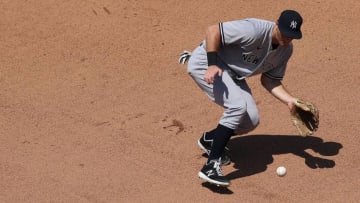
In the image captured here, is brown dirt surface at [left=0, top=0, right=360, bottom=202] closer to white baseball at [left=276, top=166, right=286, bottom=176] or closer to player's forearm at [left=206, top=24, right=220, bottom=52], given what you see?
white baseball at [left=276, top=166, right=286, bottom=176]

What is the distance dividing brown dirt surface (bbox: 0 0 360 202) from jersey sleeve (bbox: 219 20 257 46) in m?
1.35

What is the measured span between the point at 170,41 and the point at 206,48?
10.6 ft

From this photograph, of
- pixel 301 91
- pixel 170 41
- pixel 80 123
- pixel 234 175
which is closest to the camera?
pixel 234 175

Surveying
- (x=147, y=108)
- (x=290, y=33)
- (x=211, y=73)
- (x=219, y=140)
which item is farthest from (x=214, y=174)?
(x=147, y=108)

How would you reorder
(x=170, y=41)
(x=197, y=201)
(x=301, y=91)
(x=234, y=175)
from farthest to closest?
(x=170, y=41) < (x=301, y=91) < (x=234, y=175) < (x=197, y=201)

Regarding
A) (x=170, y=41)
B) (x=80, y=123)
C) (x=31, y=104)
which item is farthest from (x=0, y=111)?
(x=170, y=41)

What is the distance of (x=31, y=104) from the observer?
30.3 ft

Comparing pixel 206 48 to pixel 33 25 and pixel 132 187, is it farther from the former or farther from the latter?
pixel 33 25

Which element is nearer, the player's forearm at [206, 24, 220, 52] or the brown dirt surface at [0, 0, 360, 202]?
the player's forearm at [206, 24, 220, 52]

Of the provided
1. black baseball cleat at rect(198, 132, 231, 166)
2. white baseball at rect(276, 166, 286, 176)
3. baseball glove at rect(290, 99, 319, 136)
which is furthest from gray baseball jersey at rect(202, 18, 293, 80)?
white baseball at rect(276, 166, 286, 176)

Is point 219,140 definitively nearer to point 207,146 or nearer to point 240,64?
point 207,146

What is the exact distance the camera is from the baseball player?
7.32 m

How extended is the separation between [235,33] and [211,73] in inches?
17.0

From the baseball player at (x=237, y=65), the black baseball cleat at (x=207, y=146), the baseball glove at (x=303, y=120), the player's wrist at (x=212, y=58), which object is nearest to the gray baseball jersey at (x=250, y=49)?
the baseball player at (x=237, y=65)
